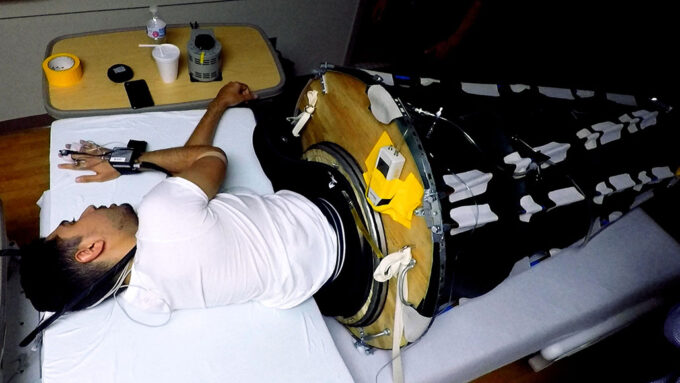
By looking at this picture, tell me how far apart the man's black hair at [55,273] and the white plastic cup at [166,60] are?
2.54 feet

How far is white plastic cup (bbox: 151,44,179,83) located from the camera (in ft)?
5.32

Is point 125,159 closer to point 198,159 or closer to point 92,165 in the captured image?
point 92,165

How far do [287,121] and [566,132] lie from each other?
0.96 metres

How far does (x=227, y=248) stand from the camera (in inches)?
45.9

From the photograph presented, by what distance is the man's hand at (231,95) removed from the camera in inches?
63.7

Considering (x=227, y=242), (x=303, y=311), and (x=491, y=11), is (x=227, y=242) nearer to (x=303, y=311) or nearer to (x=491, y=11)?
(x=303, y=311)

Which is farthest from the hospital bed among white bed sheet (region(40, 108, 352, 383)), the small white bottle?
the small white bottle

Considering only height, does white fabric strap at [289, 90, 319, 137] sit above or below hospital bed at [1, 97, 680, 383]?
above

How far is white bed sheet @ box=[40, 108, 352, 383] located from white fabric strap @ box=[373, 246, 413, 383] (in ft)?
0.48

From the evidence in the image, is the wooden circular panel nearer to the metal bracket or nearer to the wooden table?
the metal bracket

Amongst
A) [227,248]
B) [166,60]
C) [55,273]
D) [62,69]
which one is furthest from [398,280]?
[62,69]

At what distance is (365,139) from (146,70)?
100 centimetres

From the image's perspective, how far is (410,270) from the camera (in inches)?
45.4

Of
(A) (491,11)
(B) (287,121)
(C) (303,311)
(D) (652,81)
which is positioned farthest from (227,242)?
(D) (652,81)
